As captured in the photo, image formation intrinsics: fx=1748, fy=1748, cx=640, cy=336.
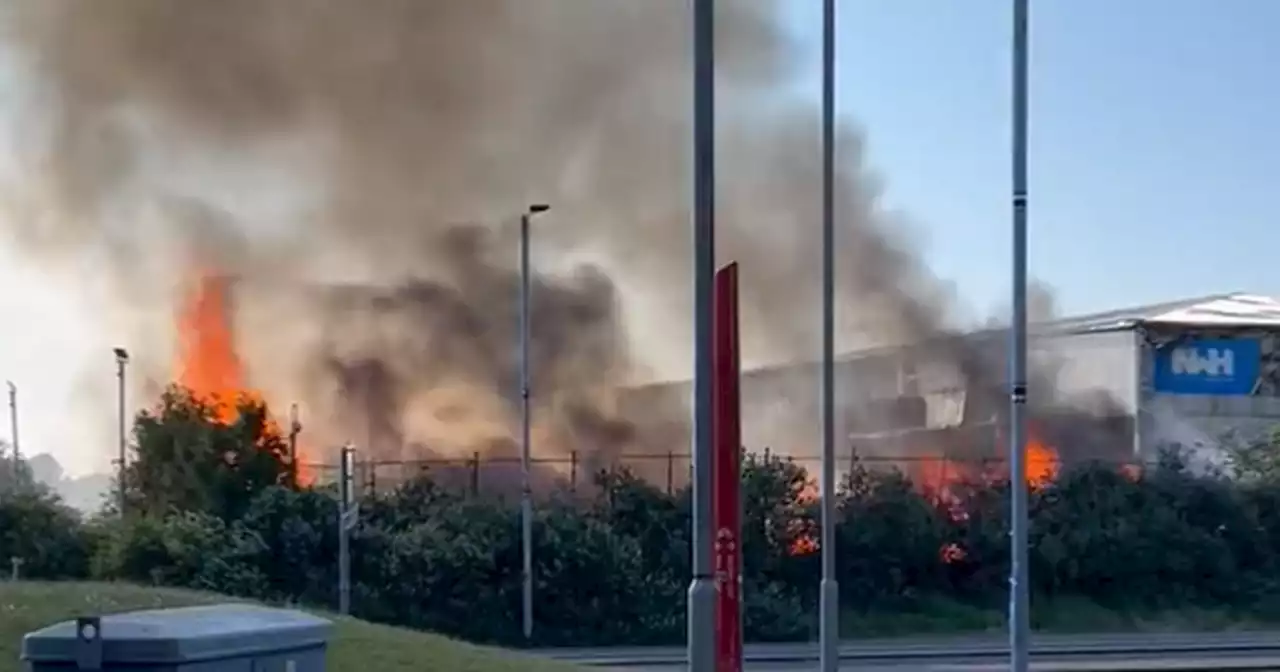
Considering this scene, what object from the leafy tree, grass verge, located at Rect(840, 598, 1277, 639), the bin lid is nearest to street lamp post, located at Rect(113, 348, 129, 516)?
the leafy tree

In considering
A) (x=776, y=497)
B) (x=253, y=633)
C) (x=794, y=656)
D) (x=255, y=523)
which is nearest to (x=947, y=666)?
(x=794, y=656)

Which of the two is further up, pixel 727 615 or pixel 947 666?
pixel 727 615

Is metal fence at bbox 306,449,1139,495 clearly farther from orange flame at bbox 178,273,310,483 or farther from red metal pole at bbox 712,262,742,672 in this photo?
red metal pole at bbox 712,262,742,672

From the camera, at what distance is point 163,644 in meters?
6.50

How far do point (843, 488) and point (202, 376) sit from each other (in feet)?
45.1

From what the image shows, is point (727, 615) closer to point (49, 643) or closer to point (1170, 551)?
point (49, 643)

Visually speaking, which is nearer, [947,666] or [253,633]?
[253,633]

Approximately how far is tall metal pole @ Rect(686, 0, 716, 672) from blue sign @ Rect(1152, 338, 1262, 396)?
115 feet

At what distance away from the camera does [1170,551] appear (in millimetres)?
36969

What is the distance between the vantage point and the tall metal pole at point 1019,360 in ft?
43.7

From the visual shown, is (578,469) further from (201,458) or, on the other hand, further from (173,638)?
(173,638)

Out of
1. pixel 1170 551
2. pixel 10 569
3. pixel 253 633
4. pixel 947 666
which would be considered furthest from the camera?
pixel 1170 551

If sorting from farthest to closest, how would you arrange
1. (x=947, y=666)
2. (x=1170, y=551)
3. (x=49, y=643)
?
1. (x=1170, y=551)
2. (x=947, y=666)
3. (x=49, y=643)

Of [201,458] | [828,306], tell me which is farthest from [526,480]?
[828,306]
